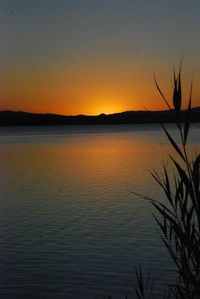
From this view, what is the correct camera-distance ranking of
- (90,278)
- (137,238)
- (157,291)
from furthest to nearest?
1. (137,238)
2. (90,278)
3. (157,291)

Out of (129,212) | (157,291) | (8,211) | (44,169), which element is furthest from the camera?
(44,169)

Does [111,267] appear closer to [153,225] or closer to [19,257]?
[19,257]

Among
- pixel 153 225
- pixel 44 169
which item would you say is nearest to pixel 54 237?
pixel 153 225

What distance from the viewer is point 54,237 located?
14312 millimetres

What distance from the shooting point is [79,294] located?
10.3 metres

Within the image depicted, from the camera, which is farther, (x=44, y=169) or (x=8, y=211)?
(x=44, y=169)

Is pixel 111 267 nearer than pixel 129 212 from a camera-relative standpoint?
Yes

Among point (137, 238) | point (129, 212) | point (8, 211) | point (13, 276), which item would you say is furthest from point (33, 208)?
point (13, 276)

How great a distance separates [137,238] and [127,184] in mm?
11623

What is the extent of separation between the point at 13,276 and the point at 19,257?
1.21 metres

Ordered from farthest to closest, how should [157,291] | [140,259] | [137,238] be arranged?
[137,238]
[140,259]
[157,291]

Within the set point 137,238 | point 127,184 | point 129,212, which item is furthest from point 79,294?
point 127,184

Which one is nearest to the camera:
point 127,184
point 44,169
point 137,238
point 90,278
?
point 90,278

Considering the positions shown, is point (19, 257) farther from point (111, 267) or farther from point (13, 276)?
point (111, 267)
